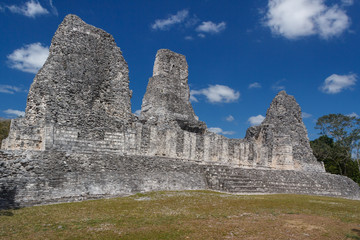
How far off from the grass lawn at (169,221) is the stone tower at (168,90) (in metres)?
15.0

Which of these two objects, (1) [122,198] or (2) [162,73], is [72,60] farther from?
(2) [162,73]

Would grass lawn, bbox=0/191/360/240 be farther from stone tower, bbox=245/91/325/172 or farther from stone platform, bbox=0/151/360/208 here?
stone tower, bbox=245/91/325/172

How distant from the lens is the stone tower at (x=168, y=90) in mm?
27487

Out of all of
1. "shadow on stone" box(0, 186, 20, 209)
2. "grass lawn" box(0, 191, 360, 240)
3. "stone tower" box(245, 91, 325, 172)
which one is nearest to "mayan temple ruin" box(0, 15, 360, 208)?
"shadow on stone" box(0, 186, 20, 209)

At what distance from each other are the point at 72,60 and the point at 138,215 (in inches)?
387

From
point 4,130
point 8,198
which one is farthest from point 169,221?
point 4,130

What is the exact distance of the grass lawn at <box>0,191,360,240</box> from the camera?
7801 mm

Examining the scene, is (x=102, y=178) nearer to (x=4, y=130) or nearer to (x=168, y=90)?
(x=168, y=90)

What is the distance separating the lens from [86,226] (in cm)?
835

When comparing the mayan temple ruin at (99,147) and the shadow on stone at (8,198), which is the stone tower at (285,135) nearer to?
the mayan temple ruin at (99,147)

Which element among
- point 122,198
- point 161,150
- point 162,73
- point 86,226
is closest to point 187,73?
point 162,73

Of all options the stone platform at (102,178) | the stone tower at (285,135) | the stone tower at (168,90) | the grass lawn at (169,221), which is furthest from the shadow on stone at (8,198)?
the stone tower at (285,135)

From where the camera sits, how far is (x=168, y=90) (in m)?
28.2

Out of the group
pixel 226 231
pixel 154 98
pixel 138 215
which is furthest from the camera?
pixel 154 98
